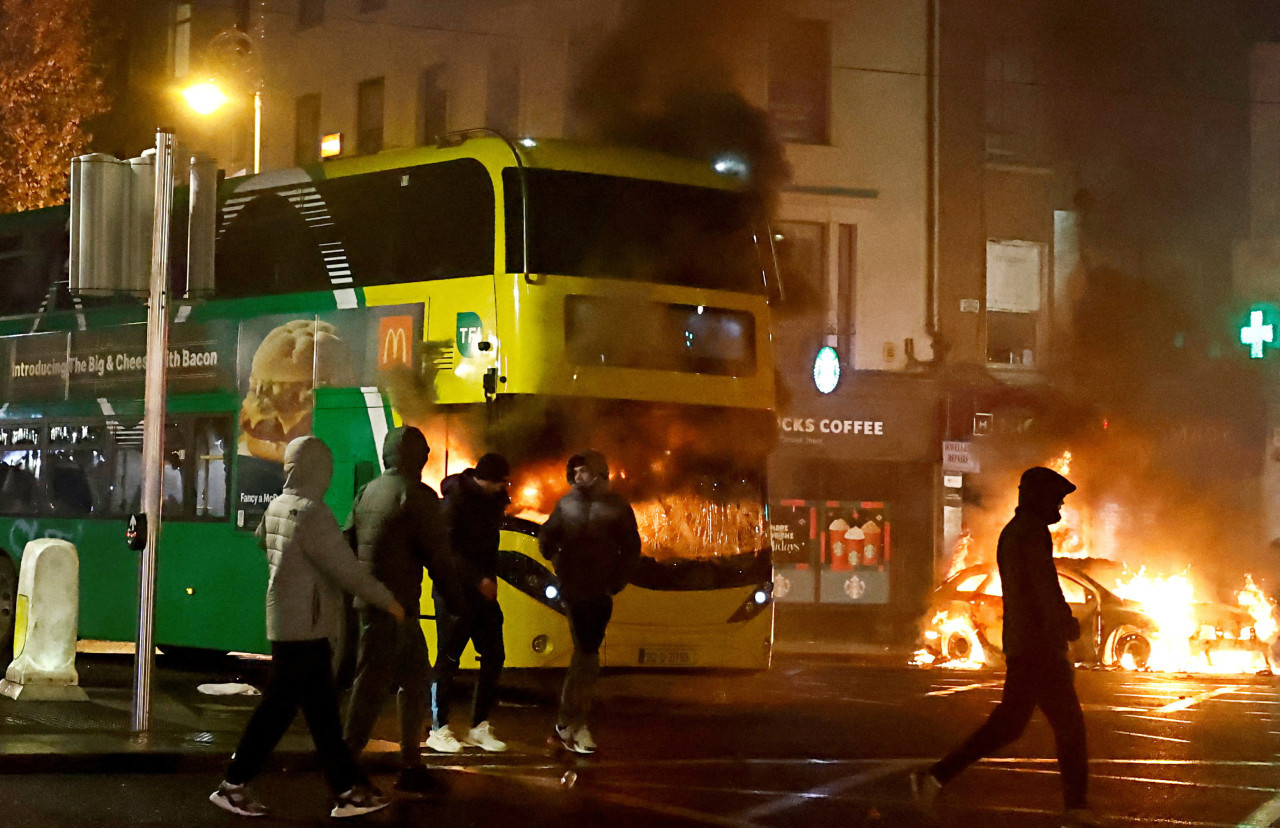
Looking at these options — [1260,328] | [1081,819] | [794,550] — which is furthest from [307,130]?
[1081,819]

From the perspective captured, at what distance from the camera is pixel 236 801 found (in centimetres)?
789

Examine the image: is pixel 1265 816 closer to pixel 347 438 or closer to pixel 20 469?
pixel 347 438

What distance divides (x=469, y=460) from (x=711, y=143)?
257 inches

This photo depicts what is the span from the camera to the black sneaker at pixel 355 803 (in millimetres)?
7945

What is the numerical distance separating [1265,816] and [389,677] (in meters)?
4.46

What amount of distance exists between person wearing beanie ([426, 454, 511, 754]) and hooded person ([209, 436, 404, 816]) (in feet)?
7.45

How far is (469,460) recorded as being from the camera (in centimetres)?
1260

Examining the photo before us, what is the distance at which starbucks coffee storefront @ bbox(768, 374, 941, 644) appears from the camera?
25406 millimetres

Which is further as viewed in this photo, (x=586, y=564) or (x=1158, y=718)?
(x=1158, y=718)

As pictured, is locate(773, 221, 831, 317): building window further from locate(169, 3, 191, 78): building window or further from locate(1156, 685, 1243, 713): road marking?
locate(169, 3, 191, 78): building window

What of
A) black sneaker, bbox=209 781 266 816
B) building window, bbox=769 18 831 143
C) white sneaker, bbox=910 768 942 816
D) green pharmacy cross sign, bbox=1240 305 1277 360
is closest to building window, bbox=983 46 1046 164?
building window, bbox=769 18 831 143

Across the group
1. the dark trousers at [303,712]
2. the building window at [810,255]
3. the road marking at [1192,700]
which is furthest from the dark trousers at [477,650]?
the building window at [810,255]

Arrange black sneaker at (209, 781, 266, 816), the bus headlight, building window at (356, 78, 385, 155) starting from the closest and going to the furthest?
black sneaker at (209, 781, 266, 816)
the bus headlight
building window at (356, 78, 385, 155)

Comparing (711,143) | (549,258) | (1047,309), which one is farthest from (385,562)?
(1047,309)
